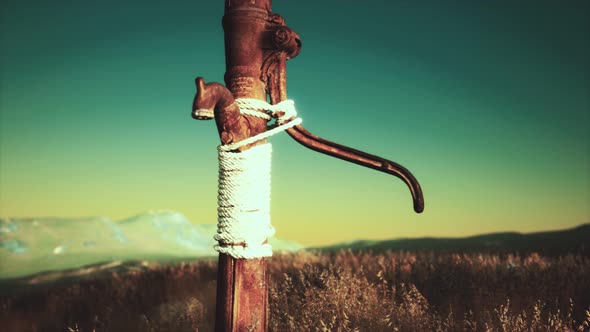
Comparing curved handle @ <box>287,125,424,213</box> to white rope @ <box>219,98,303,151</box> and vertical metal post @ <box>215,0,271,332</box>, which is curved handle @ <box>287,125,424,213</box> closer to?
white rope @ <box>219,98,303,151</box>

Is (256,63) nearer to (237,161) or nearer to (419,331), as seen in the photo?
(237,161)

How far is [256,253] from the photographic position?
7.72 feet

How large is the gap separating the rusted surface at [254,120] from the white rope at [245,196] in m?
0.05

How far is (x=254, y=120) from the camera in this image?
2.43 meters

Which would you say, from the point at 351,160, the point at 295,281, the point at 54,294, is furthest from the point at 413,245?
the point at 351,160

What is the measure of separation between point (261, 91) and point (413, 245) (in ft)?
42.4

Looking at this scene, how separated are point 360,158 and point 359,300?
219 centimetres

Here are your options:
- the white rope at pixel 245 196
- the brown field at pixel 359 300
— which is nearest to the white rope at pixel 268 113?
the white rope at pixel 245 196

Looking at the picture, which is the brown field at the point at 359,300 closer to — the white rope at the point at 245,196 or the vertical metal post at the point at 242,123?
the vertical metal post at the point at 242,123

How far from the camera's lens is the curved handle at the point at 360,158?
250 centimetres

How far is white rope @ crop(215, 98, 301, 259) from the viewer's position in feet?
7.72

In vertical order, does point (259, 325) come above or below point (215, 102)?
below

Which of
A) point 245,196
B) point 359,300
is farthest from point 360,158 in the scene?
point 359,300

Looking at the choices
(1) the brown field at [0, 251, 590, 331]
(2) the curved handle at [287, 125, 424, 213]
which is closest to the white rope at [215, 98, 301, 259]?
(2) the curved handle at [287, 125, 424, 213]
